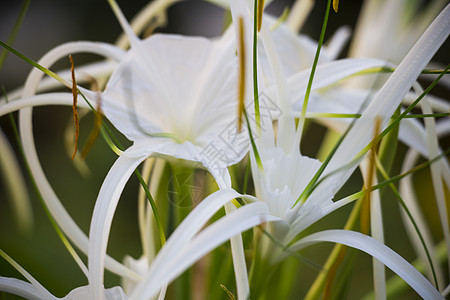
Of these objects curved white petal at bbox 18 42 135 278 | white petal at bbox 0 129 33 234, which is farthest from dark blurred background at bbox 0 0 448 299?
curved white petal at bbox 18 42 135 278

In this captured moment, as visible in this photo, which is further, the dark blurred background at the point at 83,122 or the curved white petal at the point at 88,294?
the dark blurred background at the point at 83,122

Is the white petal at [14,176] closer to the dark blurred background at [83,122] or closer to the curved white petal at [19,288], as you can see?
the dark blurred background at [83,122]

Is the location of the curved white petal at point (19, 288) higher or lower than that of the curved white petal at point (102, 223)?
lower

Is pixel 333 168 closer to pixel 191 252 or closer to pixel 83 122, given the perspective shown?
pixel 191 252

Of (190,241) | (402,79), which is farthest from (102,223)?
(402,79)

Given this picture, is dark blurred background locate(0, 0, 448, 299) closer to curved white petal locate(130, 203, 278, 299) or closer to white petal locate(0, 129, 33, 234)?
white petal locate(0, 129, 33, 234)

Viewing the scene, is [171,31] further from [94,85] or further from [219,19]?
[94,85]

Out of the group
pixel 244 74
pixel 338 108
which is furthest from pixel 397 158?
pixel 244 74

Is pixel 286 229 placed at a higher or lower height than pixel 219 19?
lower

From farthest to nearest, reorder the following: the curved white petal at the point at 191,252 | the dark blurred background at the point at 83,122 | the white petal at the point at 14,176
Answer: the dark blurred background at the point at 83,122 < the white petal at the point at 14,176 < the curved white petal at the point at 191,252

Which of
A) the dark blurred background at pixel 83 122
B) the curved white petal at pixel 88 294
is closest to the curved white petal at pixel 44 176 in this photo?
the curved white petal at pixel 88 294

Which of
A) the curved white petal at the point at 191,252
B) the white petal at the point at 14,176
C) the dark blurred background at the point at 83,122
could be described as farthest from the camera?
the dark blurred background at the point at 83,122
